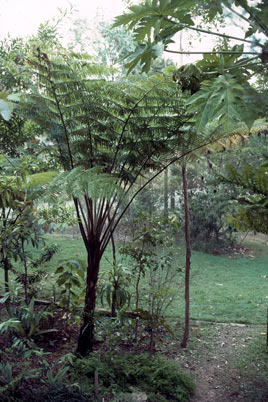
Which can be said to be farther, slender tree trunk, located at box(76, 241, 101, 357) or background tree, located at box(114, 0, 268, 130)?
slender tree trunk, located at box(76, 241, 101, 357)

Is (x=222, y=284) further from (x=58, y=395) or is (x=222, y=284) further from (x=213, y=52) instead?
(x=213, y=52)

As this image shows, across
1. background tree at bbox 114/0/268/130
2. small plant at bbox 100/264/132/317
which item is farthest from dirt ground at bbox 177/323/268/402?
background tree at bbox 114/0/268/130

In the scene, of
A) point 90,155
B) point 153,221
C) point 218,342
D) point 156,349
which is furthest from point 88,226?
point 218,342

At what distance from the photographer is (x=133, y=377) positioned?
2.48 meters

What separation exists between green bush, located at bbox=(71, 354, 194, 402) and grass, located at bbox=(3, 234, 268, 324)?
0.95m

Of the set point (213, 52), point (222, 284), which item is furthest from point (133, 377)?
point (222, 284)

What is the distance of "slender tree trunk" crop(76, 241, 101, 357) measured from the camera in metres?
2.66

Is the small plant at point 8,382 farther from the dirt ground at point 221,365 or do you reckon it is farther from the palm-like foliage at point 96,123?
the dirt ground at point 221,365

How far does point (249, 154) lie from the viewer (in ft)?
20.3

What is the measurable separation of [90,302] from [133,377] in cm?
58

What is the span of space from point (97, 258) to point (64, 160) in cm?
78

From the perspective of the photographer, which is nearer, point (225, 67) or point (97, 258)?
point (225, 67)

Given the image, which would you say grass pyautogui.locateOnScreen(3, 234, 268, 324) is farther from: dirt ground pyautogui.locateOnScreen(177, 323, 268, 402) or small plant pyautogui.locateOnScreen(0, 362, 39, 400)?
small plant pyautogui.locateOnScreen(0, 362, 39, 400)

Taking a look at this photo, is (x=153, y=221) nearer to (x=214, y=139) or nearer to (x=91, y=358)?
(x=214, y=139)
